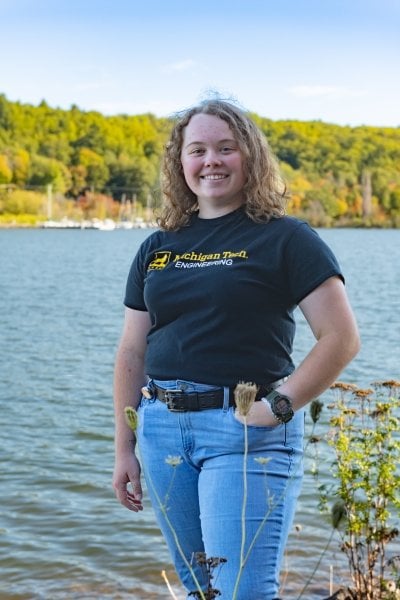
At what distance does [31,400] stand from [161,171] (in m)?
10.4

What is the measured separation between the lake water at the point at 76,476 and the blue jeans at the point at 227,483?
1829 mm

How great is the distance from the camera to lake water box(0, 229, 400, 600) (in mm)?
6289

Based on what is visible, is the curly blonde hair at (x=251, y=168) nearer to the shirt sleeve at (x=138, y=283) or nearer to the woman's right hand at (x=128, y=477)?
the shirt sleeve at (x=138, y=283)

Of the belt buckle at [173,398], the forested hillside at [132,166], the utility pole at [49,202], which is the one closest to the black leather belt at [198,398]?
the belt buckle at [173,398]

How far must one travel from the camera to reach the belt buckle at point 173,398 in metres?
2.71

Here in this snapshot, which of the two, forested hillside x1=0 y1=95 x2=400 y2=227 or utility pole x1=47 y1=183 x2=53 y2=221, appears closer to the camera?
forested hillside x1=0 y1=95 x2=400 y2=227

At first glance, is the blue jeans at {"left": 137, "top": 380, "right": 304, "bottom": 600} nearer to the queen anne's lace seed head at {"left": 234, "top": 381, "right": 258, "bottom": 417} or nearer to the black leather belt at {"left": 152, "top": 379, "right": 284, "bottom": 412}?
the black leather belt at {"left": 152, "top": 379, "right": 284, "bottom": 412}

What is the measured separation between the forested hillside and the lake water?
302ft

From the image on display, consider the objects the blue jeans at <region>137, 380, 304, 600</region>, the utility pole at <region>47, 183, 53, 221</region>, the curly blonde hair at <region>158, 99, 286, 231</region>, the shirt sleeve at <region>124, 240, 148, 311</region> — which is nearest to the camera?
the blue jeans at <region>137, 380, 304, 600</region>

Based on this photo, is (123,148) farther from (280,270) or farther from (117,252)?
(280,270)

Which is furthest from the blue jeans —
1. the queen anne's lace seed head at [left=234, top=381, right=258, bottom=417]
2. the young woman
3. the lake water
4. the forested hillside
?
the forested hillside

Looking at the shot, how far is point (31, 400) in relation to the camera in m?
13.2

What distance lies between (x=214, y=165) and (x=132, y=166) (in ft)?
425

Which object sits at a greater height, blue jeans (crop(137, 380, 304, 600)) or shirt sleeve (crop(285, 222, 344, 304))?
shirt sleeve (crop(285, 222, 344, 304))
